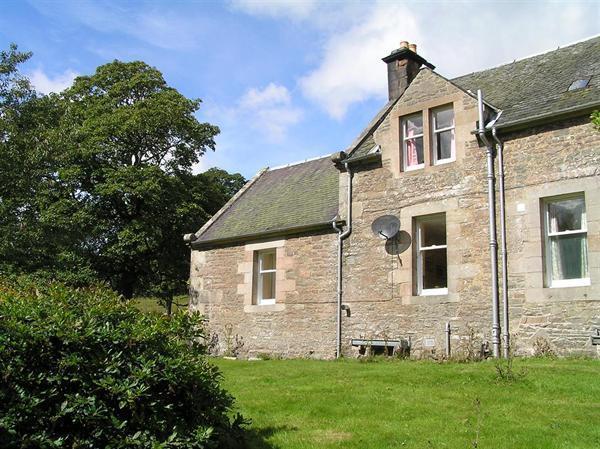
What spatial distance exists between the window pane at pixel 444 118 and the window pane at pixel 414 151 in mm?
583

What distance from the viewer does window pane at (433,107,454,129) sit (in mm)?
14383

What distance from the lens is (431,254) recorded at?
1427 centimetres

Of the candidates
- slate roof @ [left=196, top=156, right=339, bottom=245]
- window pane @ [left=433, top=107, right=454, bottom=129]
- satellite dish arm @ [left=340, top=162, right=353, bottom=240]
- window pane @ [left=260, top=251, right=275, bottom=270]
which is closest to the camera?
window pane @ [left=433, top=107, right=454, bottom=129]

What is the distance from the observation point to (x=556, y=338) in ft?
38.4

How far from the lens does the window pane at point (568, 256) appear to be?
11820mm

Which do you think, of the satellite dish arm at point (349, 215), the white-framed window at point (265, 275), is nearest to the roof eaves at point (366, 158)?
the satellite dish arm at point (349, 215)

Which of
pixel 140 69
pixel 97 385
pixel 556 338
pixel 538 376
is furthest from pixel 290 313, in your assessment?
pixel 140 69

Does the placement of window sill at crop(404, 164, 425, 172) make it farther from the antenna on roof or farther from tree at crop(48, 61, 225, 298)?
tree at crop(48, 61, 225, 298)

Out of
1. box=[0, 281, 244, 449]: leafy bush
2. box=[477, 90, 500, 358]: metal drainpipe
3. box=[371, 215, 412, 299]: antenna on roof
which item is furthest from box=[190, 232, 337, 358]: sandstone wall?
box=[0, 281, 244, 449]: leafy bush

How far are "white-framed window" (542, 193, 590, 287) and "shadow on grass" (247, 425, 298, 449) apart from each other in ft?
25.1

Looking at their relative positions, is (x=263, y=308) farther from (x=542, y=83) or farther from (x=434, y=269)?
(x=542, y=83)

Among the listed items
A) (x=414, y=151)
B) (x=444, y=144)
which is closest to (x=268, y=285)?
(x=414, y=151)

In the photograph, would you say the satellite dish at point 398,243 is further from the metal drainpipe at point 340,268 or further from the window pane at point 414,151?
the window pane at point 414,151

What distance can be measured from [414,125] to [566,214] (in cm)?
449
